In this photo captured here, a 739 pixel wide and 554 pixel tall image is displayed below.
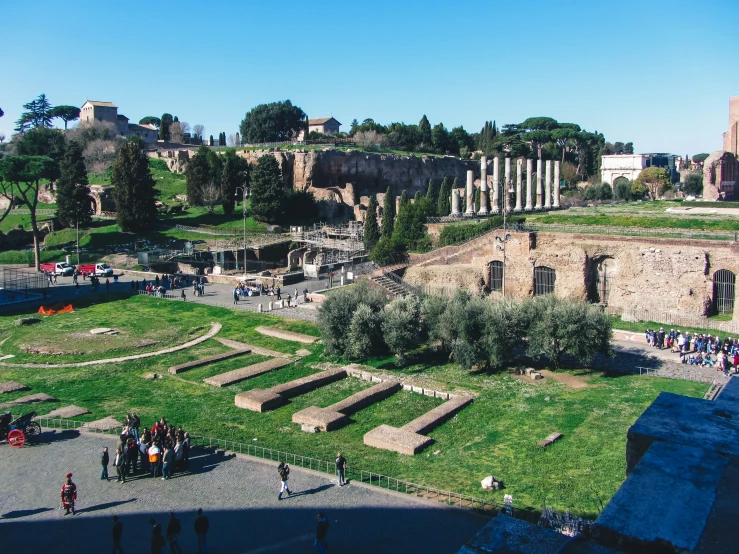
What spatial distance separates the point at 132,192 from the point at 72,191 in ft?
14.0

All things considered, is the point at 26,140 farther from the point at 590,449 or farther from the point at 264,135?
the point at 590,449

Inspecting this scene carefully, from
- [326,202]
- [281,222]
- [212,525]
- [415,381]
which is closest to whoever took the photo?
[212,525]

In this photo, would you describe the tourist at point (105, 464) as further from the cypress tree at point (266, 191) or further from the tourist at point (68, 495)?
the cypress tree at point (266, 191)

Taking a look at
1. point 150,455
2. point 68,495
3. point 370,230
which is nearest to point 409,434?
point 150,455

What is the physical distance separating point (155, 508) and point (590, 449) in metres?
9.32

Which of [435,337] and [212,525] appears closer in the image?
[212,525]

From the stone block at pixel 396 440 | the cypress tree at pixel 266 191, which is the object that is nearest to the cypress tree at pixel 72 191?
the cypress tree at pixel 266 191

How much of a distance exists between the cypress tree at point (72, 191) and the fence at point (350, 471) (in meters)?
32.7

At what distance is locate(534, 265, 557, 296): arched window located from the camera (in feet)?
99.6

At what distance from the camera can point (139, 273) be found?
36469 mm

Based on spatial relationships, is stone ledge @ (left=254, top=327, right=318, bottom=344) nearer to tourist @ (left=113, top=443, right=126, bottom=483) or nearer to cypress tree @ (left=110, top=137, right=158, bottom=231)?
tourist @ (left=113, top=443, right=126, bottom=483)

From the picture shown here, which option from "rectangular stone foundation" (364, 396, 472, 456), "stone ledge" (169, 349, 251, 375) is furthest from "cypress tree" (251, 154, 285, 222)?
"rectangular stone foundation" (364, 396, 472, 456)

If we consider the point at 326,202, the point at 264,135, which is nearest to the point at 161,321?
the point at 326,202

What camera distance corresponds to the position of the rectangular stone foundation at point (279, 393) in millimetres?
18281
